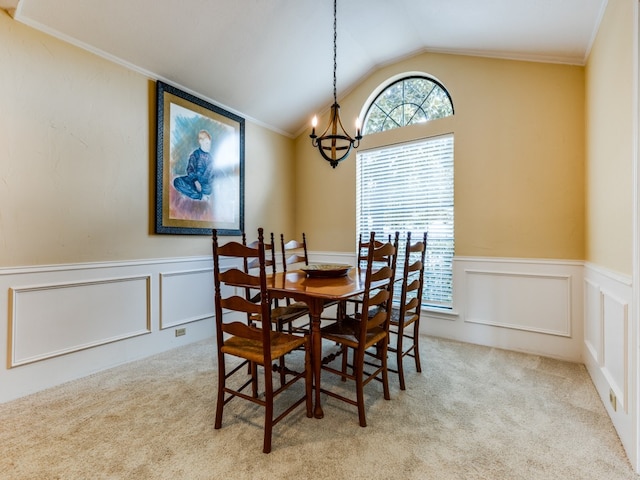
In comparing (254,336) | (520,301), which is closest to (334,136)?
(254,336)

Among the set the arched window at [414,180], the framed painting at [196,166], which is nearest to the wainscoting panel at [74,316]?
the framed painting at [196,166]

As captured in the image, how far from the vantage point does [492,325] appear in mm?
3123

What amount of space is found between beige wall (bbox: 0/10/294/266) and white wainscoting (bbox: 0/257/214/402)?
0.14m

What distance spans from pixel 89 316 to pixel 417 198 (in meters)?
3.41

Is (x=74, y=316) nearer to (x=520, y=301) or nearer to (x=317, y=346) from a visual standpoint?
(x=317, y=346)

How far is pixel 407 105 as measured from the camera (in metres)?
3.78

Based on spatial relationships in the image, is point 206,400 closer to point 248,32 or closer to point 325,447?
point 325,447

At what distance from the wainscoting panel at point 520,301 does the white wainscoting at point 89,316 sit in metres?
2.93

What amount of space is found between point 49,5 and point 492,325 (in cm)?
449

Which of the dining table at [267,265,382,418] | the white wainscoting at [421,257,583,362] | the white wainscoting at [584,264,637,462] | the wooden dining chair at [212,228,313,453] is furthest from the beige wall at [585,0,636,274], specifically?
the wooden dining chair at [212,228,313,453]

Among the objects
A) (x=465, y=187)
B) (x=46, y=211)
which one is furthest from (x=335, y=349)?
(x=46, y=211)

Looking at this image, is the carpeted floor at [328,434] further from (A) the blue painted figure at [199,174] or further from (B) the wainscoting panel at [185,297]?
(A) the blue painted figure at [199,174]

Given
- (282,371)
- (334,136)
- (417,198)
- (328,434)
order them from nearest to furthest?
(328,434) → (282,371) → (334,136) → (417,198)

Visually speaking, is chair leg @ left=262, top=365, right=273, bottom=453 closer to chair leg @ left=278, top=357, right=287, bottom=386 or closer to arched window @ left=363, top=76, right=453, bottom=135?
chair leg @ left=278, top=357, right=287, bottom=386
